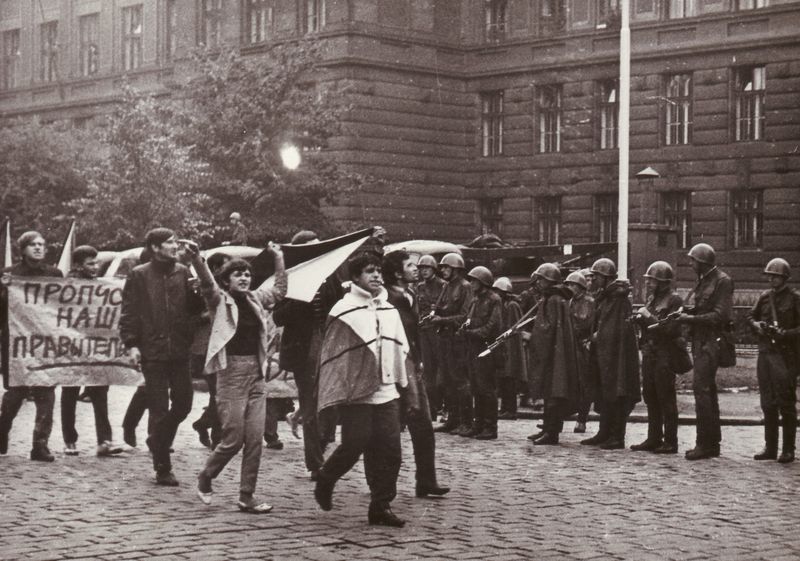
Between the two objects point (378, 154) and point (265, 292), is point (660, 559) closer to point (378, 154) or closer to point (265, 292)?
point (265, 292)

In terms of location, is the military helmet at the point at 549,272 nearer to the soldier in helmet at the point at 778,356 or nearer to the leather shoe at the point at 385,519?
the soldier in helmet at the point at 778,356

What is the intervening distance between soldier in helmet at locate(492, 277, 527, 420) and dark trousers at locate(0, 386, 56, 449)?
17.1ft

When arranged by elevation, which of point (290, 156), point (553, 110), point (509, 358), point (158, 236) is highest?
point (553, 110)

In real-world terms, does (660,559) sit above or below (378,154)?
below

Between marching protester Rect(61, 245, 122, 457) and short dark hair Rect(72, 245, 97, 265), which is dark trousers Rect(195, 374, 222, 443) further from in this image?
short dark hair Rect(72, 245, 97, 265)

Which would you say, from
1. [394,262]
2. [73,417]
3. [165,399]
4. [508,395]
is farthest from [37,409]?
[508,395]

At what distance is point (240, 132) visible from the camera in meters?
39.9

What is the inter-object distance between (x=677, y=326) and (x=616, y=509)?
13.0 feet

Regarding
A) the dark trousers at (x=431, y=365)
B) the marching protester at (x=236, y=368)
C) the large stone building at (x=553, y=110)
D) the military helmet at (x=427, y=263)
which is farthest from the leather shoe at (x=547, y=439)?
the large stone building at (x=553, y=110)

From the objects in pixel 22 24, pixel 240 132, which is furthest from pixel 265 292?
pixel 22 24

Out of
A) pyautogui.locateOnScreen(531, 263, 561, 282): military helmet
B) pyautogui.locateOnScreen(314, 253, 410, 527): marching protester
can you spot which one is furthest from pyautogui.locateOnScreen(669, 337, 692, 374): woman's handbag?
pyautogui.locateOnScreen(314, 253, 410, 527): marching protester

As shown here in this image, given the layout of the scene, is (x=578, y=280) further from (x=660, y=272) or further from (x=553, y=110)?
(x=553, y=110)

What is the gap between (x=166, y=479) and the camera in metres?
12.2

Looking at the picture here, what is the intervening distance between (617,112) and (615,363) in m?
31.4
